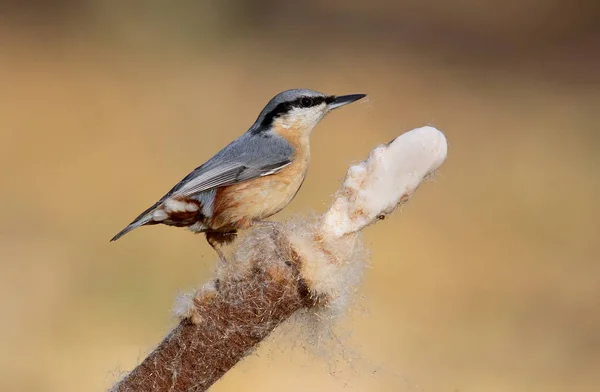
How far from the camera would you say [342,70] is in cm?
700

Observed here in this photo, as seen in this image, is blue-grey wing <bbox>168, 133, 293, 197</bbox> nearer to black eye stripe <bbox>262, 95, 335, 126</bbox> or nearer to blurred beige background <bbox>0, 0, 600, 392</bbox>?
black eye stripe <bbox>262, 95, 335, 126</bbox>

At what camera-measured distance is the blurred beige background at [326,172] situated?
168 inches

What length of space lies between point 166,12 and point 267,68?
1117mm

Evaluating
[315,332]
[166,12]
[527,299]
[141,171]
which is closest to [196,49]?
[166,12]

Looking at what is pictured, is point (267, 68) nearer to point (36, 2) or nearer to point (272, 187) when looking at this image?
point (36, 2)

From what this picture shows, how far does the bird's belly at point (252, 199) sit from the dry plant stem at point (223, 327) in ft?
2.54

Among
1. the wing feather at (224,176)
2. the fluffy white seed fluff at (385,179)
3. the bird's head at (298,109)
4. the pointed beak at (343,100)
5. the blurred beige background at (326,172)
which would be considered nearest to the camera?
the fluffy white seed fluff at (385,179)

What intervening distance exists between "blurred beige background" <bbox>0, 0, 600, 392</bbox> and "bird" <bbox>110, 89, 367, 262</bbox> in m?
0.56

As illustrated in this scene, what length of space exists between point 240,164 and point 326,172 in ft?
10.2

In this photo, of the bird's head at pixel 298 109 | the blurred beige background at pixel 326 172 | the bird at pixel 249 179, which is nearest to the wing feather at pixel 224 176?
the bird at pixel 249 179

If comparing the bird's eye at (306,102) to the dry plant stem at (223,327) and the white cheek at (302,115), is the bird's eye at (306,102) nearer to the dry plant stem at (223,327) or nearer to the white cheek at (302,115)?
the white cheek at (302,115)

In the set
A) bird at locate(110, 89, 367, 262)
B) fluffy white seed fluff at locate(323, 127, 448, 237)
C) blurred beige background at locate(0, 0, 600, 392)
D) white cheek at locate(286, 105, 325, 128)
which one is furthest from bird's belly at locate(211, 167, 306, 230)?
fluffy white seed fluff at locate(323, 127, 448, 237)

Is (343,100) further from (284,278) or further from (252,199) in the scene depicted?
(284,278)

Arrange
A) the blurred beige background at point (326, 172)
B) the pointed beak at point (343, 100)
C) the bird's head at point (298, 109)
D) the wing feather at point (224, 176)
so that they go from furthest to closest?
the blurred beige background at point (326, 172) < the bird's head at point (298, 109) < the pointed beak at point (343, 100) < the wing feather at point (224, 176)
